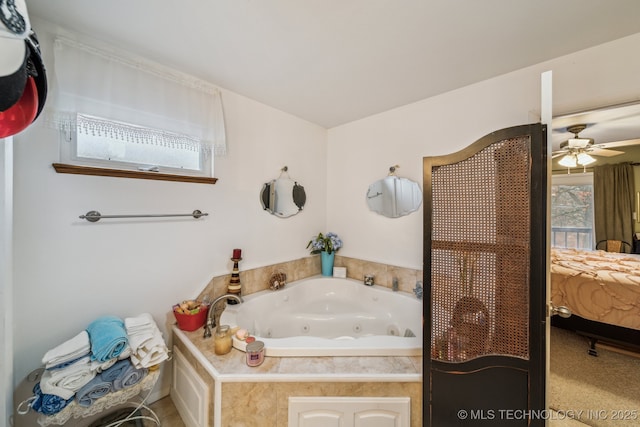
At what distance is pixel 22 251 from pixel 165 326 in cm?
90

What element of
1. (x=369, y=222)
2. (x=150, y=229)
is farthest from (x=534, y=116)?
(x=150, y=229)

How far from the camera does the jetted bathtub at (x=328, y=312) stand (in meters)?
2.02

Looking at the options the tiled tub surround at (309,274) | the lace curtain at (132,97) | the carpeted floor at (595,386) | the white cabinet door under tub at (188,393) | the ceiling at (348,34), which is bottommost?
the carpeted floor at (595,386)

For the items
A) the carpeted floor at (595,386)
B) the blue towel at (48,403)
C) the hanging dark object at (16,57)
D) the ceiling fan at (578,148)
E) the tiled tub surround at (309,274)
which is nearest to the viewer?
the hanging dark object at (16,57)

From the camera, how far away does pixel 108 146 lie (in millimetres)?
1489

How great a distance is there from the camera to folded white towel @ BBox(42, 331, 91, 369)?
1.10 m

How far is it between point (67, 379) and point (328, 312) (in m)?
1.90

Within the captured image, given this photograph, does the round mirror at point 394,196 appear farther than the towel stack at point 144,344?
Yes

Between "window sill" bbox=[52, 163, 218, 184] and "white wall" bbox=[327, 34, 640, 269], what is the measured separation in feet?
4.89

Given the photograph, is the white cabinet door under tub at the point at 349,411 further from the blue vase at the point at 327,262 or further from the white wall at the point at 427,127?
the blue vase at the point at 327,262

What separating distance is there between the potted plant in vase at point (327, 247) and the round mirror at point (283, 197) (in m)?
0.45

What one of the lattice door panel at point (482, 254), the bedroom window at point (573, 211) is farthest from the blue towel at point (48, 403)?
the bedroom window at point (573, 211)

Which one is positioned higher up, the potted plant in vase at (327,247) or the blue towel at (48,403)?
the potted plant in vase at (327,247)

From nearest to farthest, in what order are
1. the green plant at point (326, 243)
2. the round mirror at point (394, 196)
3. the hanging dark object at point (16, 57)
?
1. the hanging dark object at point (16, 57)
2. the round mirror at point (394, 196)
3. the green plant at point (326, 243)
